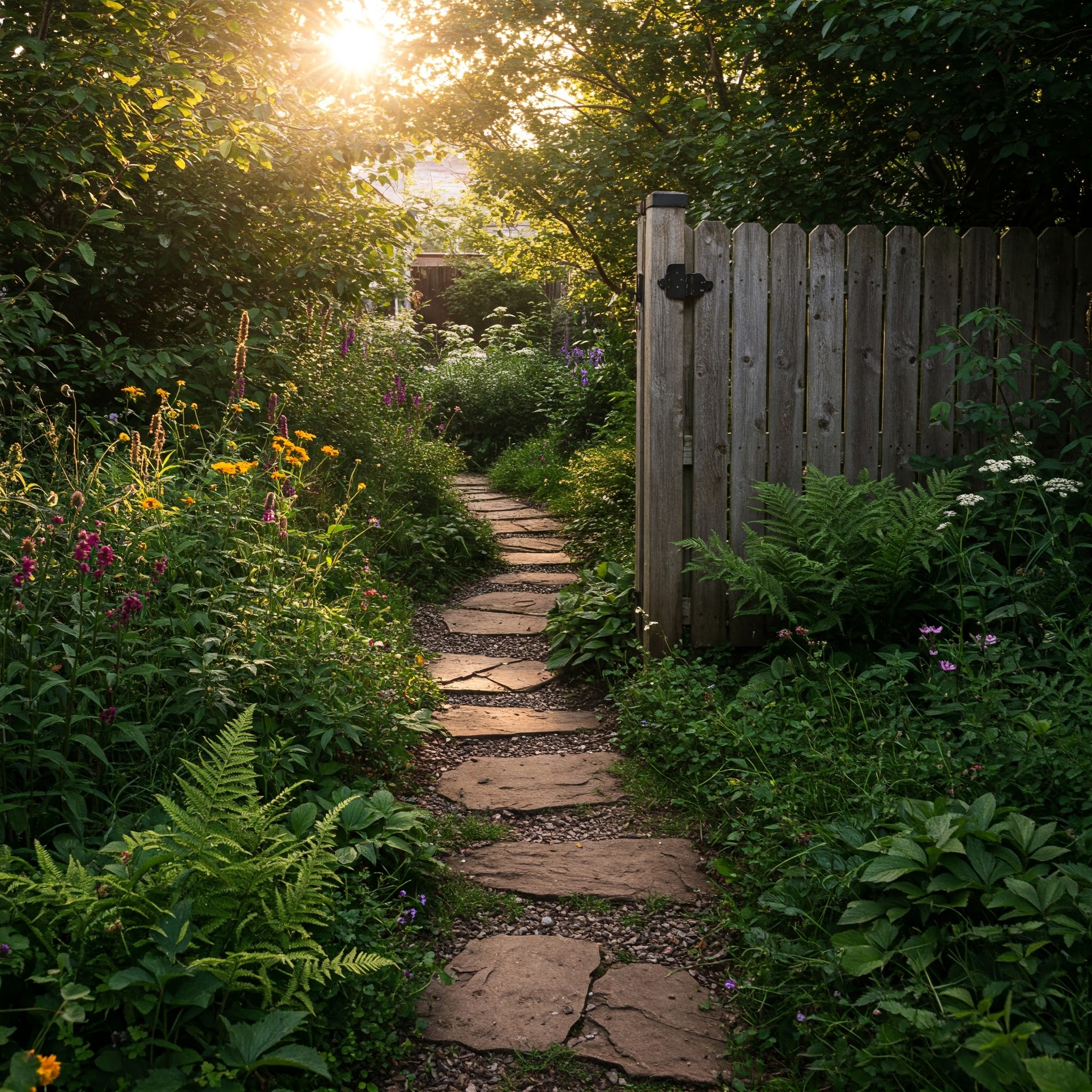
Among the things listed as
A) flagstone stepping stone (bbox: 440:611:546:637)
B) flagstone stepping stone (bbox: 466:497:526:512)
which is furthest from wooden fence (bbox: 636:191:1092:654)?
flagstone stepping stone (bbox: 466:497:526:512)

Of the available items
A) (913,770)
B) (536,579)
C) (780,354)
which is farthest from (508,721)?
(536,579)

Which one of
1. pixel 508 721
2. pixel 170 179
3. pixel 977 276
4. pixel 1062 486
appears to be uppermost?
pixel 170 179

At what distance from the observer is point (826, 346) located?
156 inches

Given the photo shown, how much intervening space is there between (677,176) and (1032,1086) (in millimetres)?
5926

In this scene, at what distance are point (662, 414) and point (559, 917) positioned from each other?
216cm

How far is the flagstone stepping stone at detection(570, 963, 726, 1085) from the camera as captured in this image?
6.51 ft

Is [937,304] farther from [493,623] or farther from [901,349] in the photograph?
[493,623]

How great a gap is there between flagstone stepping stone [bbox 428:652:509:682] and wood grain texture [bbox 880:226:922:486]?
6.83 ft

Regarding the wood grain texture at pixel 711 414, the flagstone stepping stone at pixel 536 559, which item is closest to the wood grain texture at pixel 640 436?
the wood grain texture at pixel 711 414

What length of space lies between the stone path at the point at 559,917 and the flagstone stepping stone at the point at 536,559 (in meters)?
2.00

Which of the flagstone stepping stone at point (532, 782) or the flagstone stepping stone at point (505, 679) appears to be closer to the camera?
the flagstone stepping stone at point (532, 782)

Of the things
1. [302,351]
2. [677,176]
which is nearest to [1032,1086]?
[302,351]

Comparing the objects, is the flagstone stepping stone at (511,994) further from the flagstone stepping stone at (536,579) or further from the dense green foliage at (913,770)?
the flagstone stepping stone at (536,579)

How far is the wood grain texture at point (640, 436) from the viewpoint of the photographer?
401 centimetres
